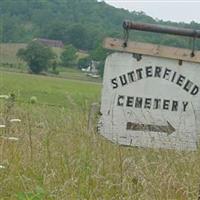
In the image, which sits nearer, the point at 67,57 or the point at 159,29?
the point at 159,29

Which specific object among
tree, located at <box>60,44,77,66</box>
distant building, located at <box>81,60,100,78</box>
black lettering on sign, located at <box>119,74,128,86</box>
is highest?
black lettering on sign, located at <box>119,74,128,86</box>

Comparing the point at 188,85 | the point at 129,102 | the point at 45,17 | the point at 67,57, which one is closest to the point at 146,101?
the point at 129,102

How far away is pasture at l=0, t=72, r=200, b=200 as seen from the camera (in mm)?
3617

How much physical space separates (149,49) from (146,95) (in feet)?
1.24

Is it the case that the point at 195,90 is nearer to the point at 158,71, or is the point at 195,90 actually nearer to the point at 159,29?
the point at 158,71

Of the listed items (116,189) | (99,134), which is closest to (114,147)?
(99,134)

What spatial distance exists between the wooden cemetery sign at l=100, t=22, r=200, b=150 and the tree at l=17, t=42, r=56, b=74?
3232cm

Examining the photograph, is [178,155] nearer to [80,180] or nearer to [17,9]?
[80,180]

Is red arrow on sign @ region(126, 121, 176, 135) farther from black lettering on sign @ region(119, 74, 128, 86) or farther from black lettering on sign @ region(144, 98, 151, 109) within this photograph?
black lettering on sign @ region(119, 74, 128, 86)

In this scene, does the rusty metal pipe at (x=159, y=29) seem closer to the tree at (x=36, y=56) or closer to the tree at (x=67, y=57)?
the tree at (x=36, y=56)

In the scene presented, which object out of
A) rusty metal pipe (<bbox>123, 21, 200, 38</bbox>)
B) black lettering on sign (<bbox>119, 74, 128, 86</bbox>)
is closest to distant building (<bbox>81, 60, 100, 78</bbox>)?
rusty metal pipe (<bbox>123, 21, 200, 38</bbox>)

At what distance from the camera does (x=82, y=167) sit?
161 inches

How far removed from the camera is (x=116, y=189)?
371cm

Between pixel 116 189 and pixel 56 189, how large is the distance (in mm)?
382
